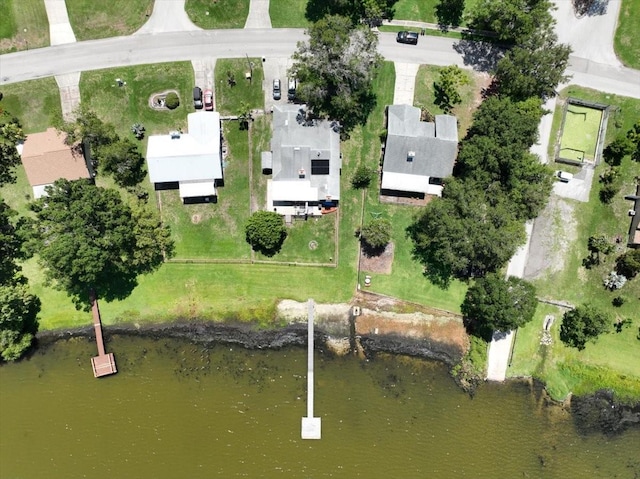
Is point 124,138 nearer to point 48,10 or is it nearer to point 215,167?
point 215,167

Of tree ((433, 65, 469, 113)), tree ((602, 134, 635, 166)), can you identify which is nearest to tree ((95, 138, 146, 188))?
tree ((433, 65, 469, 113))

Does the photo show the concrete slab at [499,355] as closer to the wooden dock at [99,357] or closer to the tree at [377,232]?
the tree at [377,232]

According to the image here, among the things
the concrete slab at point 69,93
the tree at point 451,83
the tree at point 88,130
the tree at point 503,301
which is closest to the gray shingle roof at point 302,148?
the tree at point 451,83

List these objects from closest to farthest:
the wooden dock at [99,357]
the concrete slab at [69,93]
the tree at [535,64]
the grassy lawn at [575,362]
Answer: the tree at [535,64] < the concrete slab at [69,93] < the grassy lawn at [575,362] < the wooden dock at [99,357]

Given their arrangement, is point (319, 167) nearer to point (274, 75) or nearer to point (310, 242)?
point (310, 242)

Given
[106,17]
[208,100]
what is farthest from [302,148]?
[106,17]

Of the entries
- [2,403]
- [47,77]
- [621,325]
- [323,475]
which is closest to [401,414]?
[323,475]

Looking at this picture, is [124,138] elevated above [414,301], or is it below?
above
